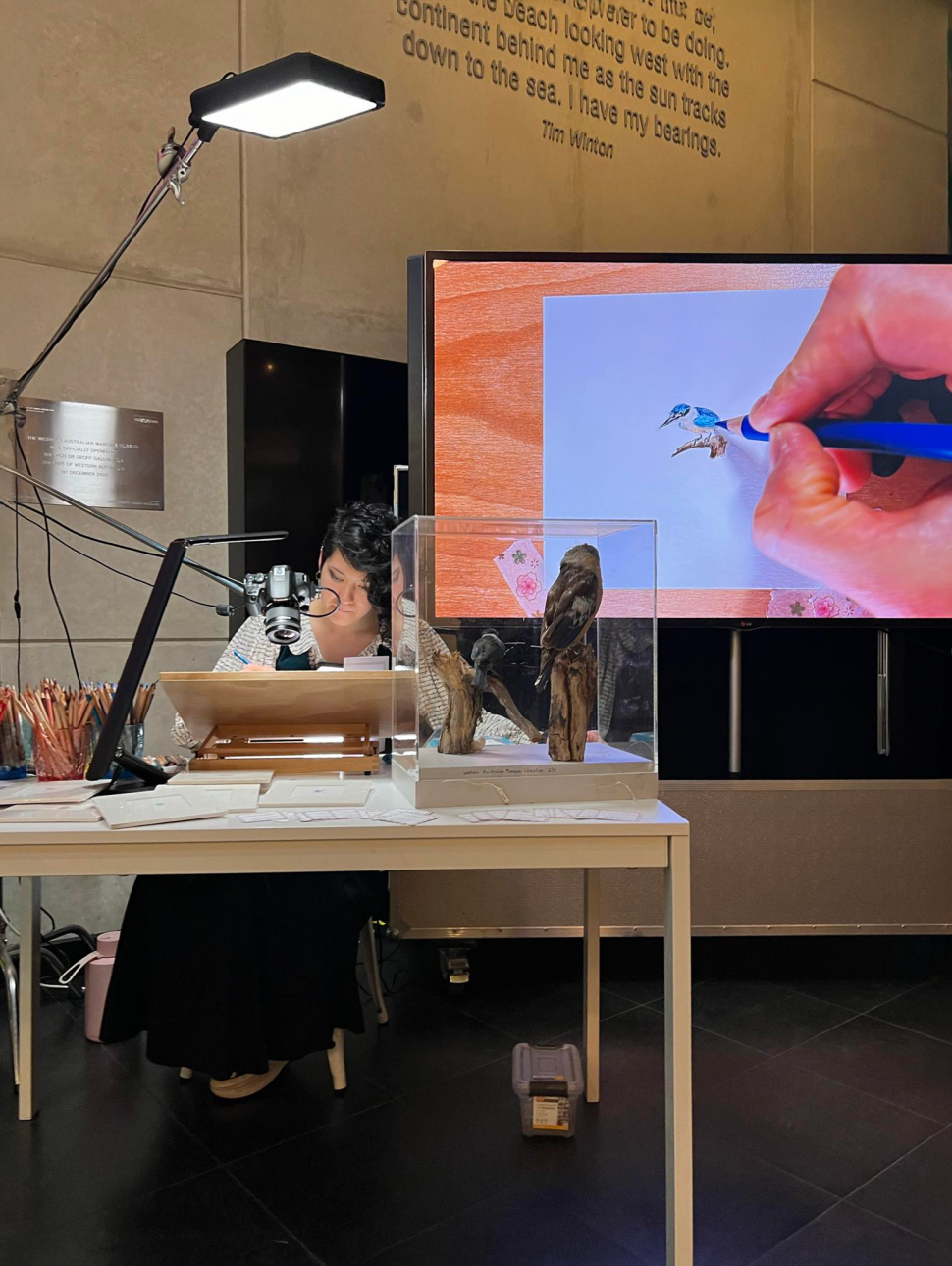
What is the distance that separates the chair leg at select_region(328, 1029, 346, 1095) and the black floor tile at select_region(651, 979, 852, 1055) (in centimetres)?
97

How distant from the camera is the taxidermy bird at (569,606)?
168 cm

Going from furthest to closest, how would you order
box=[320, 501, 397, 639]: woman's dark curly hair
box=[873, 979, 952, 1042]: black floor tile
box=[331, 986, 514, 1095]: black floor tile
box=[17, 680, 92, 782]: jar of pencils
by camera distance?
box=[320, 501, 397, 639]: woman's dark curly hair < box=[873, 979, 952, 1042]: black floor tile < box=[331, 986, 514, 1095]: black floor tile < box=[17, 680, 92, 782]: jar of pencils

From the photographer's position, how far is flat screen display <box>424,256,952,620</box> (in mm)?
2910

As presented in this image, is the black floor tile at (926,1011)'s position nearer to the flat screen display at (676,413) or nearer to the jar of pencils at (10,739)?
the flat screen display at (676,413)

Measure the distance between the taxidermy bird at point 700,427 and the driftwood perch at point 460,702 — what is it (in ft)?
5.01

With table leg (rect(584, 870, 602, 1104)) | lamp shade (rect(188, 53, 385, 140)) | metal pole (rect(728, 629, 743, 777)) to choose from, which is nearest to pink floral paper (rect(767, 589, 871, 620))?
metal pole (rect(728, 629, 743, 777))

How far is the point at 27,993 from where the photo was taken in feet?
6.77

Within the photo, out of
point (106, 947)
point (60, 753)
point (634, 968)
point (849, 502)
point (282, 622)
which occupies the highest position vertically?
point (849, 502)

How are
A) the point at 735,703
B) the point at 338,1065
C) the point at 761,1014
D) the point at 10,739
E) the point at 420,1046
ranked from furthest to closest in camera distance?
the point at 735,703 → the point at 761,1014 → the point at 420,1046 → the point at 338,1065 → the point at 10,739

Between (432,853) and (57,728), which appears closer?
(432,853)

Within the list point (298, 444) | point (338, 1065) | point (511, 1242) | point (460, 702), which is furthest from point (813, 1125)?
point (298, 444)

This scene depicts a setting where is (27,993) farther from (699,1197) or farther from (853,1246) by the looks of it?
(853,1246)

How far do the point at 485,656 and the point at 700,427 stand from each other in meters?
1.57

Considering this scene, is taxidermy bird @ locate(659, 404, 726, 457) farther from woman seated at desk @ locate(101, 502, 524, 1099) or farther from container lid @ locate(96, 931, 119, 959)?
container lid @ locate(96, 931, 119, 959)
